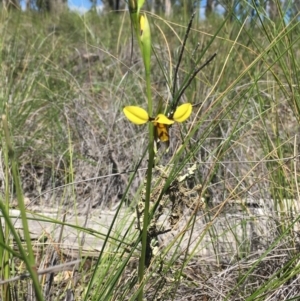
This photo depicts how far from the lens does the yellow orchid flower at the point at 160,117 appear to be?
0.52 meters

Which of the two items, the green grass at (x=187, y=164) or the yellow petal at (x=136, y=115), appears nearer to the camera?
the yellow petal at (x=136, y=115)

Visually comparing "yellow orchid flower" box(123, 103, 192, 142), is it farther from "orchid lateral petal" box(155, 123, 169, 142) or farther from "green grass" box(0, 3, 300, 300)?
"green grass" box(0, 3, 300, 300)

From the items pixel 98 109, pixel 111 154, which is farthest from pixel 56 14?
pixel 111 154

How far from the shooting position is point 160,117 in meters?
0.53

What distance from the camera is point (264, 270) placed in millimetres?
1043

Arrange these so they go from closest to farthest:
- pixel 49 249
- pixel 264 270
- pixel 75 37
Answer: pixel 49 249
pixel 264 270
pixel 75 37

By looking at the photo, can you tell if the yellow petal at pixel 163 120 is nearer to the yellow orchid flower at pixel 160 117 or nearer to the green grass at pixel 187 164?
the yellow orchid flower at pixel 160 117

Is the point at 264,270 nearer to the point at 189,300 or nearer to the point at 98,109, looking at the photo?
the point at 189,300

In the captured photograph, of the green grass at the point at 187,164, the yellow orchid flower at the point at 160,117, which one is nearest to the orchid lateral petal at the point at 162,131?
the yellow orchid flower at the point at 160,117

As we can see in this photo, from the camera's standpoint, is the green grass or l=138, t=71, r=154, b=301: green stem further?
the green grass

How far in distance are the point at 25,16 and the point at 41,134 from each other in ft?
7.09

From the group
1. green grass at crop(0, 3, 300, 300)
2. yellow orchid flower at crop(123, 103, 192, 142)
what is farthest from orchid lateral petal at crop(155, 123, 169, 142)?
green grass at crop(0, 3, 300, 300)

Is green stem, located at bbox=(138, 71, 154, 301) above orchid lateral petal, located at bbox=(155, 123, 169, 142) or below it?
below

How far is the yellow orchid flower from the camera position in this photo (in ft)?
1.72
